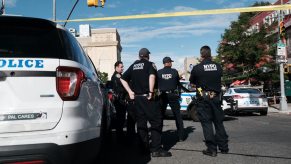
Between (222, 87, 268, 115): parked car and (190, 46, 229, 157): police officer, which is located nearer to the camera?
(190, 46, 229, 157): police officer

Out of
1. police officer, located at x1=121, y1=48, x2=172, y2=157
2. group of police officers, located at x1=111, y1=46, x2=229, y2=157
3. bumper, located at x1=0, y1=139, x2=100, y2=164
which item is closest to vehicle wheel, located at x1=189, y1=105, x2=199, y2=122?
group of police officers, located at x1=111, y1=46, x2=229, y2=157

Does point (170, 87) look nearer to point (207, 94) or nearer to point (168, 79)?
point (168, 79)

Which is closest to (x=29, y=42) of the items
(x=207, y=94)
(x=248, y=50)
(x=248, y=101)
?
(x=207, y=94)

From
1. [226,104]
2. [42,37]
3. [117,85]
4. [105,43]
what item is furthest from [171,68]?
[105,43]

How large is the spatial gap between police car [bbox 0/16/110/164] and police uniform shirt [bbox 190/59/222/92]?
2.95 m

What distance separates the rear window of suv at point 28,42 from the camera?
3.20 m

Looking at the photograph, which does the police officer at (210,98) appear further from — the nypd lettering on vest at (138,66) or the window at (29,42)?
the window at (29,42)

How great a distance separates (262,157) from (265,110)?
11307 millimetres

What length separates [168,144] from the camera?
7145 millimetres

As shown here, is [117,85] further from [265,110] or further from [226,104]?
[265,110]

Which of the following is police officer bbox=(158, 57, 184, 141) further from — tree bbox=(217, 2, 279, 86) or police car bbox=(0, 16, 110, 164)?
tree bbox=(217, 2, 279, 86)

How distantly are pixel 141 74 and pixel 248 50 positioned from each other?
25285 millimetres

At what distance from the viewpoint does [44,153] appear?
298 centimetres

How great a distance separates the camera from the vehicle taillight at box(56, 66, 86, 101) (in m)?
3.18
